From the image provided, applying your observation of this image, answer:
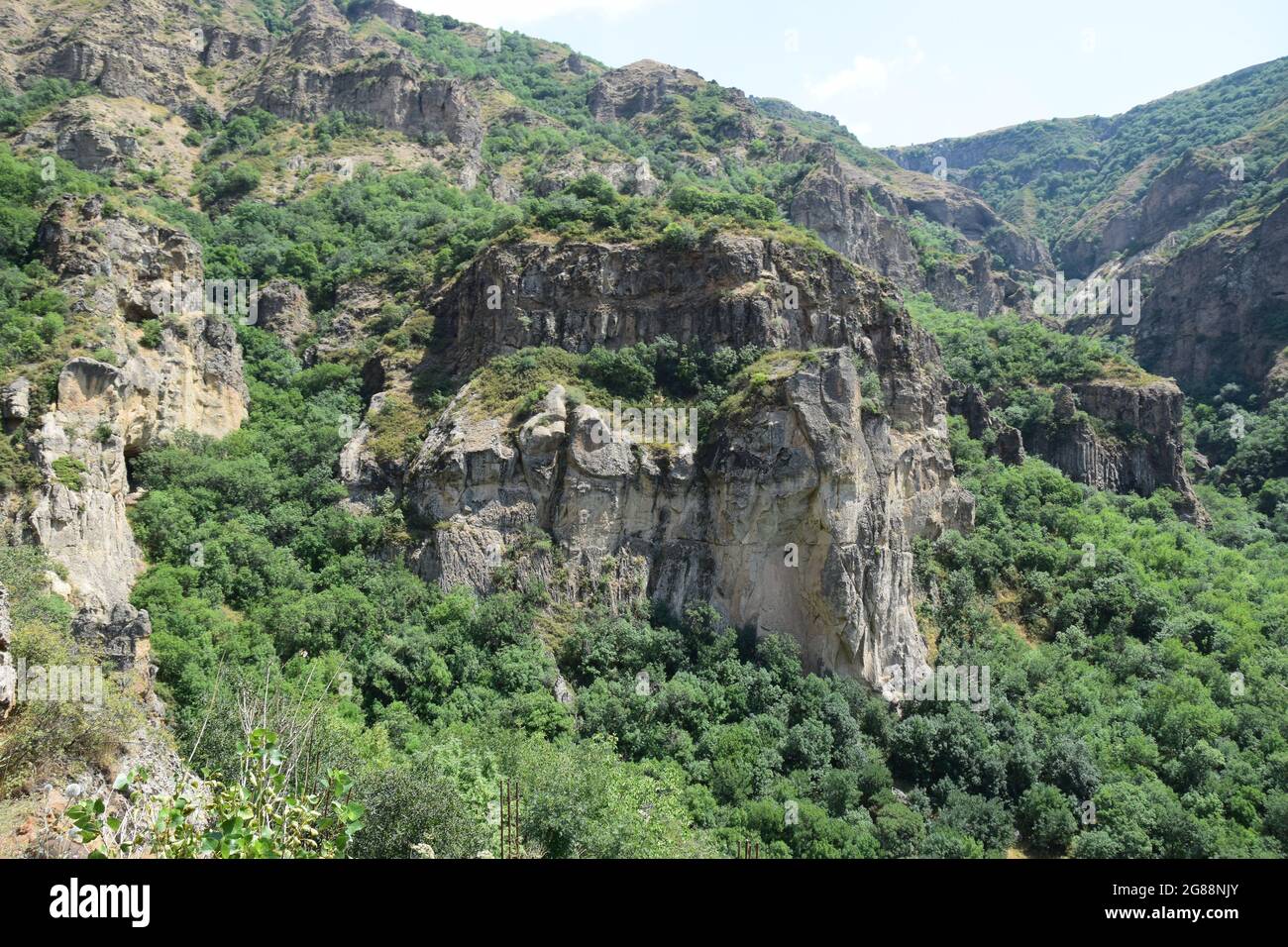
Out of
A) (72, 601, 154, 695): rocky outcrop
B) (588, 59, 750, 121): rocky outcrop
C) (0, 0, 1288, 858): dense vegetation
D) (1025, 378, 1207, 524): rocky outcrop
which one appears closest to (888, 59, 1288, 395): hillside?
(1025, 378, 1207, 524): rocky outcrop

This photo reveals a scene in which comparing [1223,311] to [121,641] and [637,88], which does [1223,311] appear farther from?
[121,641]

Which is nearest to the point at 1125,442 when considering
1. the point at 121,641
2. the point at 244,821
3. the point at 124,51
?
the point at 121,641

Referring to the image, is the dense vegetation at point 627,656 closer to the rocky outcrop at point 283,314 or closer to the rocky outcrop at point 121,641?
the rocky outcrop at point 121,641

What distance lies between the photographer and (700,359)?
3891 cm

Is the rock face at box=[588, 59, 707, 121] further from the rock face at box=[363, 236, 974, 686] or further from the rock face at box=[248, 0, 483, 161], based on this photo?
the rock face at box=[363, 236, 974, 686]

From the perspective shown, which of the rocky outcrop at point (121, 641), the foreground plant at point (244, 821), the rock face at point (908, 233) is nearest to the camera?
the foreground plant at point (244, 821)

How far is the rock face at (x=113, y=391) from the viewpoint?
86.0 ft

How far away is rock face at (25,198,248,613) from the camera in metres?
26.2

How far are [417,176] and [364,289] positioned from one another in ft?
58.1

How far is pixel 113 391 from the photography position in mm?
30406

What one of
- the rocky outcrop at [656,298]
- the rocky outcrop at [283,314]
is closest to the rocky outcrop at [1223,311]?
the rocky outcrop at [656,298]

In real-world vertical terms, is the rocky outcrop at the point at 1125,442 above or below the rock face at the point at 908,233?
below
